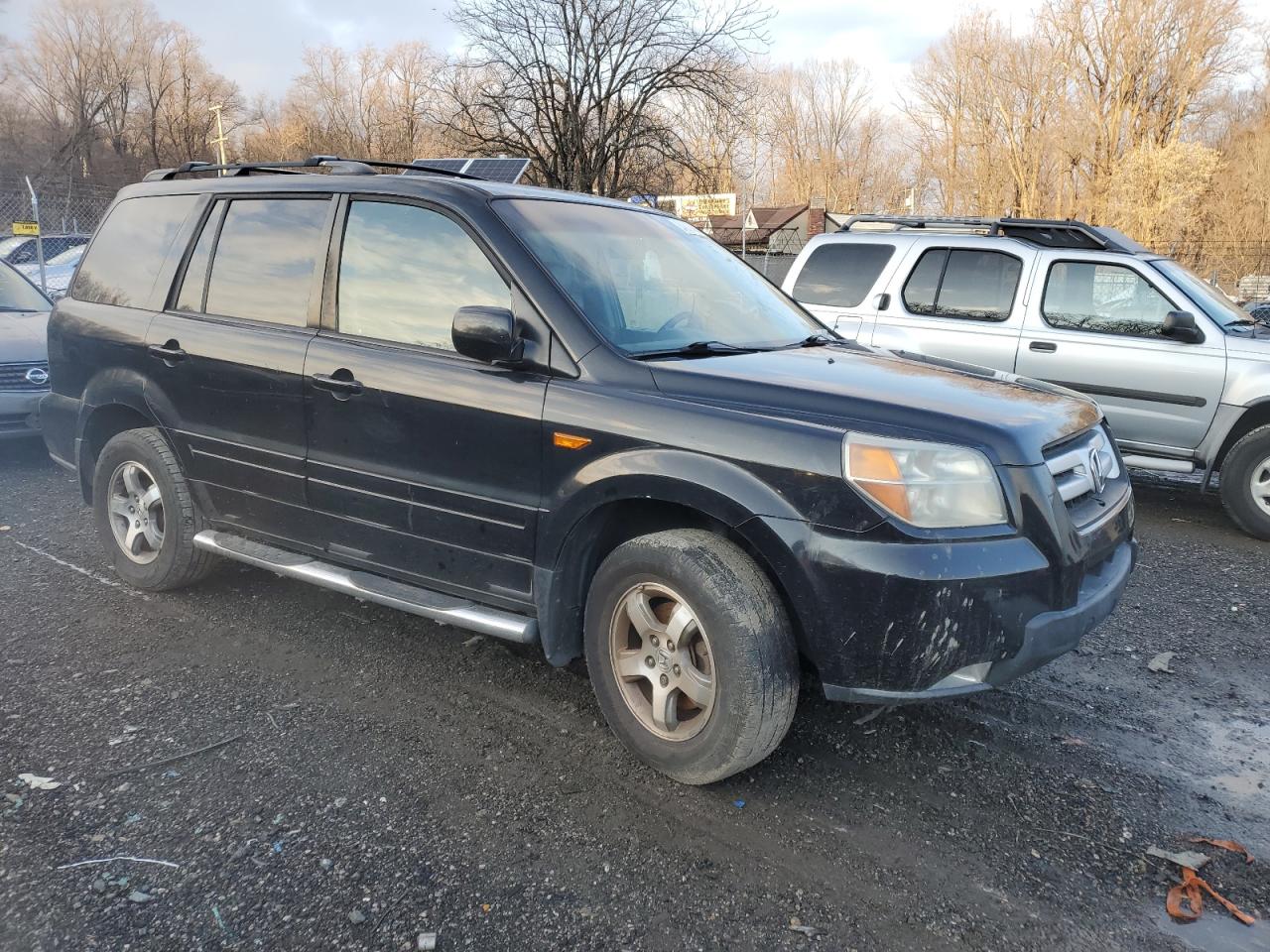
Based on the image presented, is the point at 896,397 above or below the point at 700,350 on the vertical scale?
below

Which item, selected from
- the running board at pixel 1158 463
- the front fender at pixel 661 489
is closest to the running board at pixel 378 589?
the front fender at pixel 661 489

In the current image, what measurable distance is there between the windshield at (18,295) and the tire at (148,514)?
4.79 meters

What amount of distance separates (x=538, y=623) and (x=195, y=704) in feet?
4.45

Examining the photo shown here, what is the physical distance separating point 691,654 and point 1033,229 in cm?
595

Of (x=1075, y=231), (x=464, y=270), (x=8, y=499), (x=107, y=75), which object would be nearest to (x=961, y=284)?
(x=1075, y=231)

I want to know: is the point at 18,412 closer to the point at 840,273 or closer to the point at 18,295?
the point at 18,295

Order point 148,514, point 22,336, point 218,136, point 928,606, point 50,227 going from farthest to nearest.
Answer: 1. point 218,136
2. point 50,227
3. point 22,336
4. point 148,514
5. point 928,606

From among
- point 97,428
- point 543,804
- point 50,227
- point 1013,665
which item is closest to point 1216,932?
point 1013,665

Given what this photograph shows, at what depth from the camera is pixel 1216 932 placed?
231 centimetres

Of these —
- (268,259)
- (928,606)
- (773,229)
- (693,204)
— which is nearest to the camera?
(928,606)

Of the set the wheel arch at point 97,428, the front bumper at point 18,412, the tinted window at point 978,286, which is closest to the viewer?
the wheel arch at point 97,428

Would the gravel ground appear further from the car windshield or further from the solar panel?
the solar panel

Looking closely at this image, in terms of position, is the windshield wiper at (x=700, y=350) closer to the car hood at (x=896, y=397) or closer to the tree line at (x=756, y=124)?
the car hood at (x=896, y=397)

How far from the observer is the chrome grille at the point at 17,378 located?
23.9 feet
